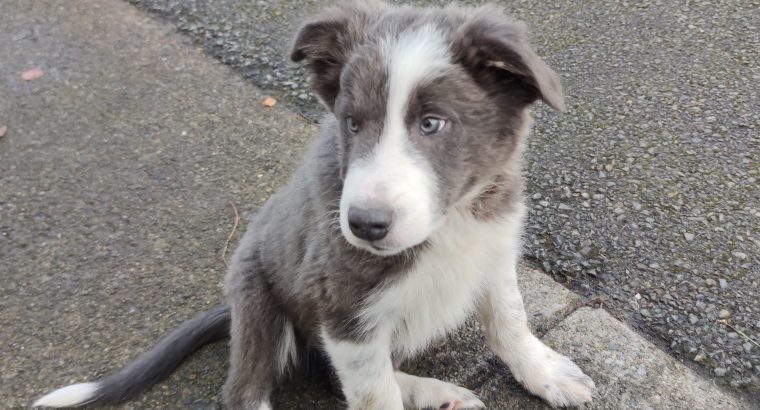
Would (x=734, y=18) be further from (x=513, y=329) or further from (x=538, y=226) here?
(x=513, y=329)

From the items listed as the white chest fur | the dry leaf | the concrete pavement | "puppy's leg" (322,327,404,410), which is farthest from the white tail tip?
the dry leaf

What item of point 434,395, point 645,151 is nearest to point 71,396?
point 434,395

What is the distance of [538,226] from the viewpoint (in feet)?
10.8

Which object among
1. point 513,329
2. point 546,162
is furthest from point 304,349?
point 546,162

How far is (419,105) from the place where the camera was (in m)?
1.92

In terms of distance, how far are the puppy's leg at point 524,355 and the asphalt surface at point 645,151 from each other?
1.44 feet

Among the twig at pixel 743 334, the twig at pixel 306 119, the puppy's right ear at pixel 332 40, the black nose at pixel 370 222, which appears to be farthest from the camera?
the twig at pixel 306 119

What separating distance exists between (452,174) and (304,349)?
1111 millimetres

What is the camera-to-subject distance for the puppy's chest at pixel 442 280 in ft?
7.22

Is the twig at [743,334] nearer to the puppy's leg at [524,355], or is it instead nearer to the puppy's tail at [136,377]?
the puppy's leg at [524,355]

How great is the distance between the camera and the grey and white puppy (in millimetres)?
1908

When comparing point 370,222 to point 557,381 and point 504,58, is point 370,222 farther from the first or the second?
point 557,381

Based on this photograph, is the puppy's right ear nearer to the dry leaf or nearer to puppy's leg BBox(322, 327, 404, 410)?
puppy's leg BBox(322, 327, 404, 410)

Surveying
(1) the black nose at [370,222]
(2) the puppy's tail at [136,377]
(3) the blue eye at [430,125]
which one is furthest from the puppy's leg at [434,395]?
(3) the blue eye at [430,125]
